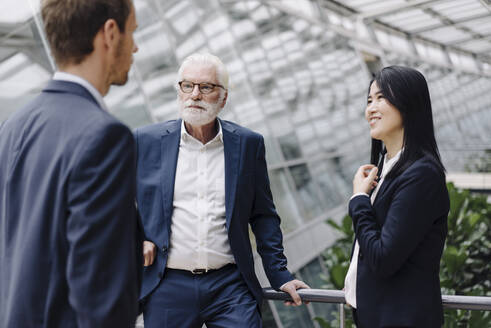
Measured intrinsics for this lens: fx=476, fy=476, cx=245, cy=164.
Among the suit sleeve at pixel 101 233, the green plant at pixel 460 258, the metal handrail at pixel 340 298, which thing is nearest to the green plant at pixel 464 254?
the green plant at pixel 460 258

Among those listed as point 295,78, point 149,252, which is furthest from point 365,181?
point 295,78

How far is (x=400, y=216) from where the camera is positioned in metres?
1.71

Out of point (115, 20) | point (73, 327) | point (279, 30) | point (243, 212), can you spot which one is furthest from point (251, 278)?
point (279, 30)

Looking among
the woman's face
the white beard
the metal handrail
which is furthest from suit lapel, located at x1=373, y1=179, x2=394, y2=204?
the white beard

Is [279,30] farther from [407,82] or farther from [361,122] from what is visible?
[407,82]

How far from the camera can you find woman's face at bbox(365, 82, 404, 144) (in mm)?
1901

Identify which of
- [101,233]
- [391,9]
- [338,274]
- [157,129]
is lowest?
[391,9]

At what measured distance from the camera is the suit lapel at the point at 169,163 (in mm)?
2203

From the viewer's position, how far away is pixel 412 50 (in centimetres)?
1944

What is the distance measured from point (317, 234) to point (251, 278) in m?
7.51

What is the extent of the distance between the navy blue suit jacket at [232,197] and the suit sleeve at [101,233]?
0.96m

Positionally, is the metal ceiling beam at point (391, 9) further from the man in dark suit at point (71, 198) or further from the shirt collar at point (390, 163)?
the man in dark suit at point (71, 198)

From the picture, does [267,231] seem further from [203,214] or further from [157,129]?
[157,129]

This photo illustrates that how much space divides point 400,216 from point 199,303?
3.21 feet
